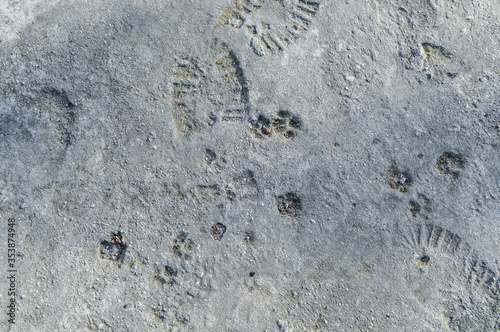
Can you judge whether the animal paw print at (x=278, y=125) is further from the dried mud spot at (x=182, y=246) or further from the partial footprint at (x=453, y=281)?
the partial footprint at (x=453, y=281)

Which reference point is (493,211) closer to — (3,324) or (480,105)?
(480,105)

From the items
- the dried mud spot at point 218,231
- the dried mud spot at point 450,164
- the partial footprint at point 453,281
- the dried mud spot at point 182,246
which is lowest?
the dried mud spot at point 182,246

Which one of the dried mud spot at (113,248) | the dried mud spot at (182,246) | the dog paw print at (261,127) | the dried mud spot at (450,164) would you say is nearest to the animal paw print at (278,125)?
the dog paw print at (261,127)

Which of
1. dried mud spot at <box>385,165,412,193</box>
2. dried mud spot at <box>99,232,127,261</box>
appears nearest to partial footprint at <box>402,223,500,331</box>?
dried mud spot at <box>385,165,412,193</box>

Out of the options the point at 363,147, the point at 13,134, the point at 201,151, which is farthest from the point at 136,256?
the point at 363,147

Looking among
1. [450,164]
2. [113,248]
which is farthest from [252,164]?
[450,164]
